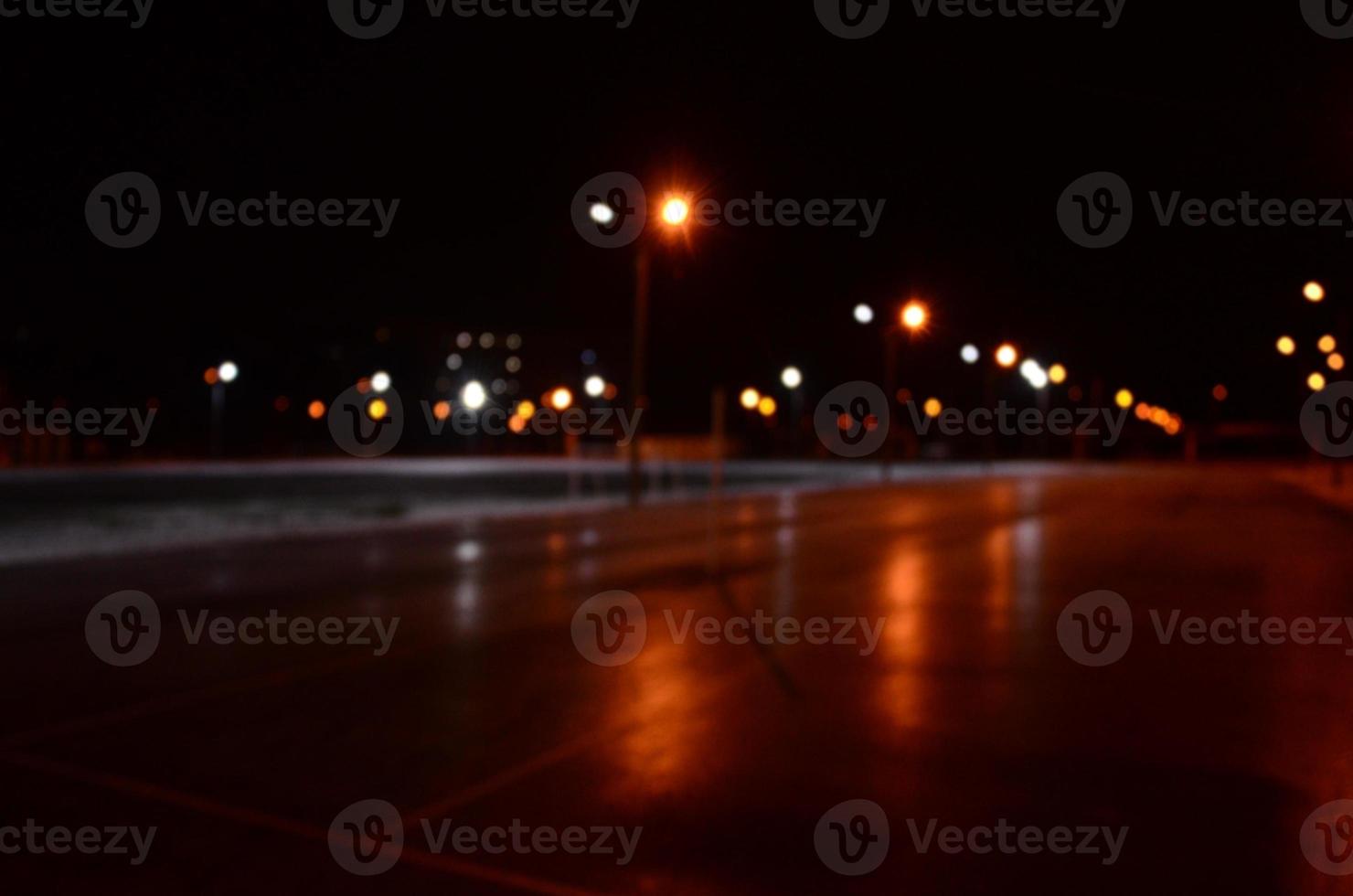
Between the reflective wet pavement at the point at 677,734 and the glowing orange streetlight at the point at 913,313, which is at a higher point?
the glowing orange streetlight at the point at 913,313

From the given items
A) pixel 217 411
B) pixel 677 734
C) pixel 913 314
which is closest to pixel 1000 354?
pixel 913 314

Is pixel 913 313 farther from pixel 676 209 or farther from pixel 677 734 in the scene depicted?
pixel 677 734

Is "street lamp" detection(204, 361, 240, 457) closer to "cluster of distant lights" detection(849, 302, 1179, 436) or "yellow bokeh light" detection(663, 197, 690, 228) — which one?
"cluster of distant lights" detection(849, 302, 1179, 436)

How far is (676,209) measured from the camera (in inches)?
1035

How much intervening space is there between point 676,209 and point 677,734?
19.0 meters

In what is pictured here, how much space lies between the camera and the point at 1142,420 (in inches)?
4055

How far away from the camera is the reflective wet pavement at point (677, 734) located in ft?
20.0

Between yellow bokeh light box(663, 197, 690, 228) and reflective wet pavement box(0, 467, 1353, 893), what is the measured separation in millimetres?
11049

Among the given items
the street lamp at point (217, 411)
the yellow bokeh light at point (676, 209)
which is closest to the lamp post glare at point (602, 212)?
the yellow bokeh light at point (676, 209)

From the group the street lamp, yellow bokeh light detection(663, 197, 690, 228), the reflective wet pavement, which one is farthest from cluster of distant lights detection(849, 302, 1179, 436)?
the street lamp

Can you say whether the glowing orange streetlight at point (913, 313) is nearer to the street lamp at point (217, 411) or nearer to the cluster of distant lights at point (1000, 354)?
the cluster of distant lights at point (1000, 354)

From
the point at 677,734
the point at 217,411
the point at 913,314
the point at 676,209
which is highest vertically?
the point at 676,209

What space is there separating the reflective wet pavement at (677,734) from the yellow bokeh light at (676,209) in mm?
11049

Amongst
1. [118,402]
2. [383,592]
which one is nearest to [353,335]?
[118,402]
